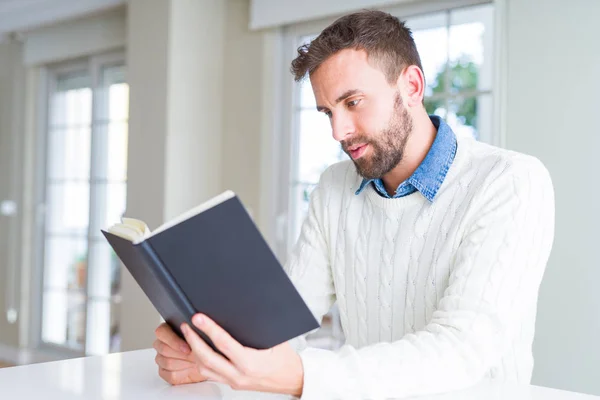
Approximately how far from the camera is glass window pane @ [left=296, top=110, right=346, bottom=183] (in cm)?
345

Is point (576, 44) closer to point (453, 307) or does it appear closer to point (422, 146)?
point (422, 146)

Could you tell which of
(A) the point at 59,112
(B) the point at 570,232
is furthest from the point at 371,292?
(A) the point at 59,112

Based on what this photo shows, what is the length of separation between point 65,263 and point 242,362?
4368mm

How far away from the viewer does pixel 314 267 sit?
62.9 inches

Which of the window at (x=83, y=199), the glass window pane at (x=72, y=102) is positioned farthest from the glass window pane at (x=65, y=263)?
the glass window pane at (x=72, y=102)

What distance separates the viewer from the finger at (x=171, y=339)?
1.13 metres

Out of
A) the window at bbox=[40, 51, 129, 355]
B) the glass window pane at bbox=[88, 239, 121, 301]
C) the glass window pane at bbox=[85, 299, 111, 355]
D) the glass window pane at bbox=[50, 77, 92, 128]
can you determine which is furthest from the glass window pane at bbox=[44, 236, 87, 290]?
the glass window pane at bbox=[50, 77, 92, 128]

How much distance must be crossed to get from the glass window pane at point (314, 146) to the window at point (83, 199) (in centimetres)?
156

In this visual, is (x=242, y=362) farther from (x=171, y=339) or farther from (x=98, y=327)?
(x=98, y=327)

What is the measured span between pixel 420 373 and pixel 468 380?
10 cm

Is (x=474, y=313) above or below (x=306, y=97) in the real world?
below

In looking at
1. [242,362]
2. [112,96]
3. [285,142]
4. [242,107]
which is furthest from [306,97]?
[242,362]

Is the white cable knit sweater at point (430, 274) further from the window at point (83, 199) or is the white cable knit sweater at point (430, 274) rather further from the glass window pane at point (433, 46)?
the window at point (83, 199)

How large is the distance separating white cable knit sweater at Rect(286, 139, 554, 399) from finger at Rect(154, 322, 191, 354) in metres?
0.21
